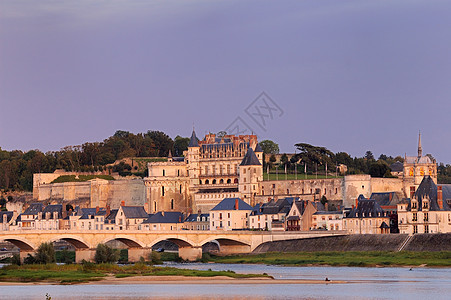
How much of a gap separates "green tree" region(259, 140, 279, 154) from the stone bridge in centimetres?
5064

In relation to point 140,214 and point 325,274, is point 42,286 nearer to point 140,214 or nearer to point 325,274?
point 325,274

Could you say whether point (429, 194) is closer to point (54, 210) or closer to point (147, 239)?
point (147, 239)

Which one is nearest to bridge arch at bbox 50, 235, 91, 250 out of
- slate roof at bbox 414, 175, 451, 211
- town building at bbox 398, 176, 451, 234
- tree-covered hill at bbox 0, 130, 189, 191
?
town building at bbox 398, 176, 451, 234

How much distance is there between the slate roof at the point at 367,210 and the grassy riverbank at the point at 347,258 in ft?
21.0

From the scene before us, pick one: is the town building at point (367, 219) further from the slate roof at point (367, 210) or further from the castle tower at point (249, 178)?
the castle tower at point (249, 178)

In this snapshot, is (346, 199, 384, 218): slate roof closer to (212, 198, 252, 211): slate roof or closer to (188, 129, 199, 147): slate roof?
(212, 198, 252, 211): slate roof

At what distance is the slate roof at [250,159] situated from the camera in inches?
4267

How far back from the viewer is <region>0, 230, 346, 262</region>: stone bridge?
251 ft

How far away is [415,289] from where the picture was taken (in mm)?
54719

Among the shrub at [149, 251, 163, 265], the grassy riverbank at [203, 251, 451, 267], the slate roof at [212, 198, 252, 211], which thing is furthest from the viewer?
the slate roof at [212, 198, 252, 211]

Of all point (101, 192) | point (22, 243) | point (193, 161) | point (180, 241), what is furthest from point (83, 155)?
point (22, 243)

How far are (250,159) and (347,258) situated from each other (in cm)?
3182

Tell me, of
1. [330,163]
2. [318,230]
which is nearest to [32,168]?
[330,163]

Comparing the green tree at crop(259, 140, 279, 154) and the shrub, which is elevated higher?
the green tree at crop(259, 140, 279, 154)
